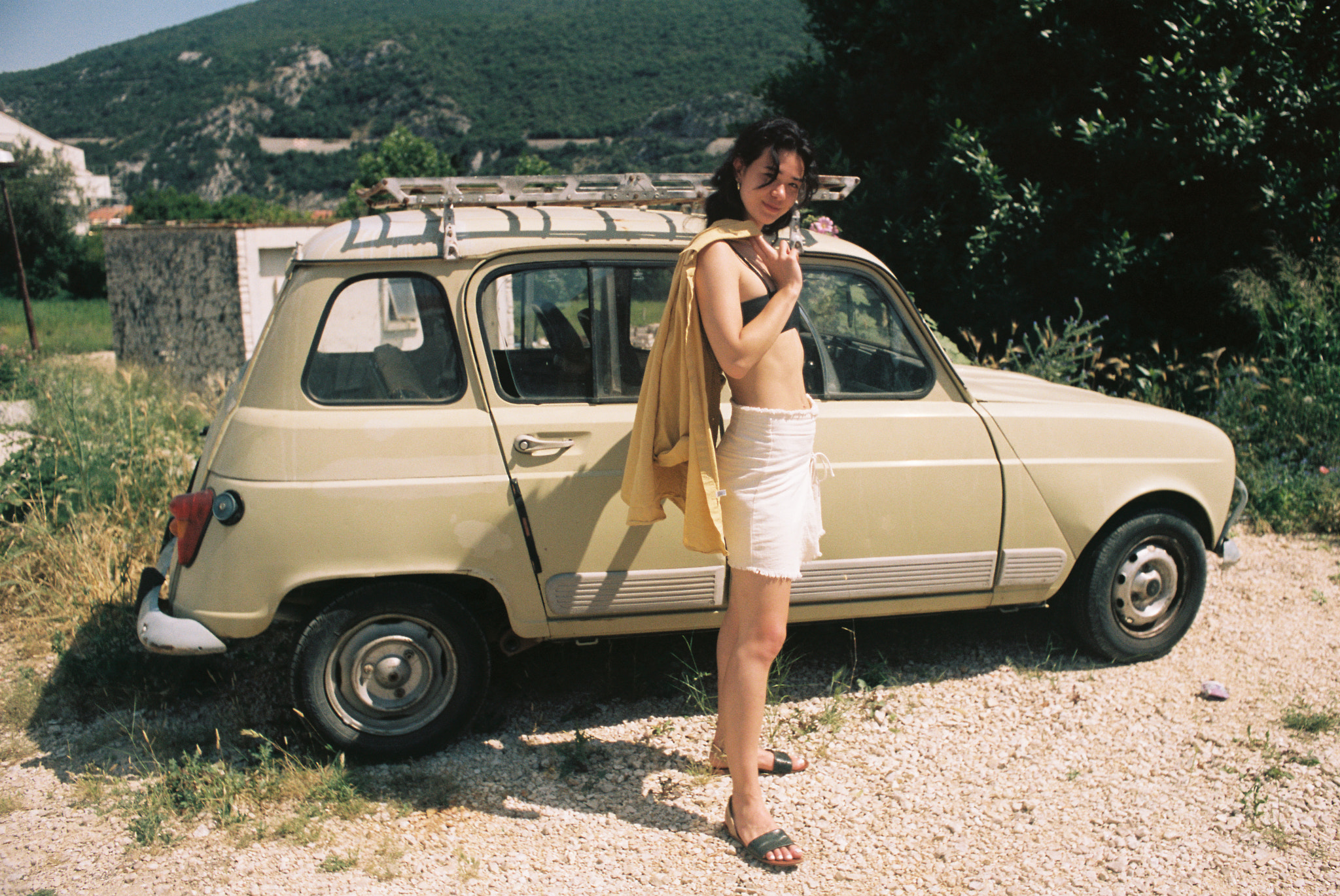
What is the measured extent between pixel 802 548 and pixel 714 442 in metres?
0.40

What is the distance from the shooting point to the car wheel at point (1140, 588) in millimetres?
4090

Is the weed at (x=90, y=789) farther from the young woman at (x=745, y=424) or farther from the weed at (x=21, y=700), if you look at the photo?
the young woman at (x=745, y=424)

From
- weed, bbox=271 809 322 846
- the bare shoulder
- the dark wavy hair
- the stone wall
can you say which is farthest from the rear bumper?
the stone wall

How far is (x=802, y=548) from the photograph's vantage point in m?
2.92

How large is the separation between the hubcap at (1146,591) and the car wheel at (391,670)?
2635 millimetres

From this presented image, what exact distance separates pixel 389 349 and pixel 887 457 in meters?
1.82

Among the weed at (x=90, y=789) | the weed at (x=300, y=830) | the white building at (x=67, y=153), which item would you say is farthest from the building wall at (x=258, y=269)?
the white building at (x=67, y=153)

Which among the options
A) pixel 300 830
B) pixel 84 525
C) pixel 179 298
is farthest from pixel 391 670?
pixel 179 298

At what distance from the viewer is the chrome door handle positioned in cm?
336

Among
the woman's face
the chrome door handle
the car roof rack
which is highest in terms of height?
the car roof rack

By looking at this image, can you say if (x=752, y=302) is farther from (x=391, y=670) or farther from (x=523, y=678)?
(x=523, y=678)

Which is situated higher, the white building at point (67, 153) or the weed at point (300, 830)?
the white building at point (67, 153)

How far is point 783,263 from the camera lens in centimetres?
271

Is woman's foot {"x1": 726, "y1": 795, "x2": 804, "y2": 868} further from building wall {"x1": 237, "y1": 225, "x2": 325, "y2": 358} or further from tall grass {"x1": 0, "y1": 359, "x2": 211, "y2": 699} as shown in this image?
building wall {"x1": 237, "y1": 225, "x2": 325, "y2": 358}
